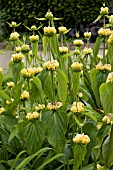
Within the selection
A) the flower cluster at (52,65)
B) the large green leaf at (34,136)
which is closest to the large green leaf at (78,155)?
the large green leaf at (34,136)

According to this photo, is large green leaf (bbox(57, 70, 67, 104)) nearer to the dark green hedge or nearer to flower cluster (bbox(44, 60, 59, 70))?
flower cluster (bbox(44, 60, 59, 70))

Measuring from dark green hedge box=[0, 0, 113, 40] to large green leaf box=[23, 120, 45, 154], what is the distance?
727 centimetres

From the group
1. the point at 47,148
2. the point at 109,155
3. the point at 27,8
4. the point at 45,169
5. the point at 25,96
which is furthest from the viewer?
the point at 27,8

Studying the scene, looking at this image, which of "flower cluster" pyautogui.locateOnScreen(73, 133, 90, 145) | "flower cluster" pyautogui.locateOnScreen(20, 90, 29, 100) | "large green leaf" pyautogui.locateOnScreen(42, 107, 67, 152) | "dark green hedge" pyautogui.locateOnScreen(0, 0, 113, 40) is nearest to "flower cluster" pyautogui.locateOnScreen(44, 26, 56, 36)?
"flower cluster" pyautogui.locateOnScreen(20, 90, 29, 100)

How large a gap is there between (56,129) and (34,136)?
71 mm

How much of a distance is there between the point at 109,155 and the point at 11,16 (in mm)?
7701

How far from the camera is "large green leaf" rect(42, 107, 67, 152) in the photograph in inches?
59.1

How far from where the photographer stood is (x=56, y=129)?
150cm

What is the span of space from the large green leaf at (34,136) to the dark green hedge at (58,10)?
23.9 feet

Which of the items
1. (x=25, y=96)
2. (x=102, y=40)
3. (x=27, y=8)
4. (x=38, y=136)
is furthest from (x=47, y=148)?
(x=27, y=8)

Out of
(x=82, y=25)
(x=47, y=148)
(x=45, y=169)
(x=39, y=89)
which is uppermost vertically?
(x=39, y=89)

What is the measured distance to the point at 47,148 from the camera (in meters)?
1.54

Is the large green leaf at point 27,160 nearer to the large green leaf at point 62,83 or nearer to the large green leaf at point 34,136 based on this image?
the large green leaf at point 34,136

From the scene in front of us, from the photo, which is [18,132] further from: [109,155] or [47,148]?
[109,155]
